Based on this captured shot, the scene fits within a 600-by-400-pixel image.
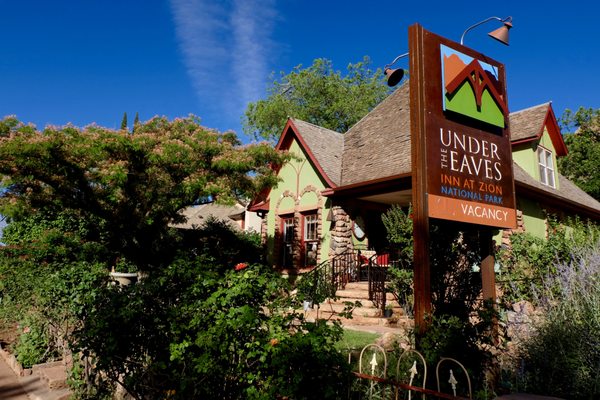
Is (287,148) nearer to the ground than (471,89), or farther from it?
farther from it

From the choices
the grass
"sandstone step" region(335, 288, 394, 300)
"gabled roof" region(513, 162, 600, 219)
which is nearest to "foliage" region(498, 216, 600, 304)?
"gabled roof" region(513, 162, 600, 219)

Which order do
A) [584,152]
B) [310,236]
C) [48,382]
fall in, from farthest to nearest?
[584,152]
[310,236]
[48,382]

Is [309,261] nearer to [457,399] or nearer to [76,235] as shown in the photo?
[76,235]

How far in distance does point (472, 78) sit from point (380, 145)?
29.5 ft

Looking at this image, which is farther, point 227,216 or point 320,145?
point 227,216

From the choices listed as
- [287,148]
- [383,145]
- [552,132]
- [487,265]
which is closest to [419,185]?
[487,265]

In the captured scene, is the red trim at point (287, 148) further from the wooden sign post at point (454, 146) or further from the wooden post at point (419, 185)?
the wooden post at point (419, 185)

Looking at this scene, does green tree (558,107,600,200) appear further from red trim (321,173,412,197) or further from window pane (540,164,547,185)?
red trim (321,173,412,197)

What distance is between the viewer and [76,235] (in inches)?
524

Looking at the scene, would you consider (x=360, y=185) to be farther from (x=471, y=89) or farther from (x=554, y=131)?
(x=554, y=131)

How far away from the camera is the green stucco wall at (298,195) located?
12.8m

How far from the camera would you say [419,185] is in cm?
374

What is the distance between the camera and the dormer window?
14242 mm

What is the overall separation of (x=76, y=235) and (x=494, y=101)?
13026mm
